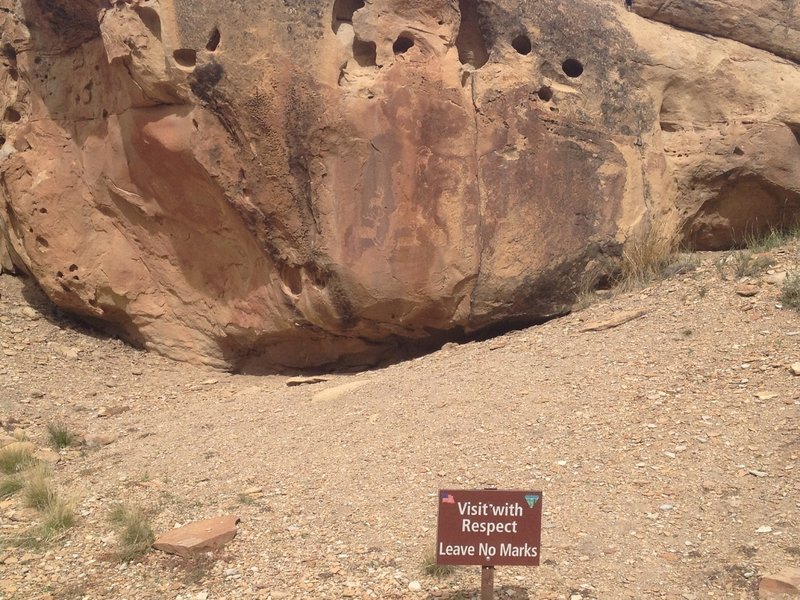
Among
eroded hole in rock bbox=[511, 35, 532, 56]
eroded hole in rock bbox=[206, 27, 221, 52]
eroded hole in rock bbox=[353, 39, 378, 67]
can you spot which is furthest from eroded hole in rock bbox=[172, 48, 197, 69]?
eroded hole in rock bbox=[511, 35, 532, 56]

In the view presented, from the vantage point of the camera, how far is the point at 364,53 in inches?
255

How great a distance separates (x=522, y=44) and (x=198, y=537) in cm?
475

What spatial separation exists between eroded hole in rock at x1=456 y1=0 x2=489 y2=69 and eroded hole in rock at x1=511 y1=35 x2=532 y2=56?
24cm

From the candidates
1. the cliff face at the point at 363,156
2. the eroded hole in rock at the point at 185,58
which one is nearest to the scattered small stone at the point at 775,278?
the cliff face at the point at 363,156

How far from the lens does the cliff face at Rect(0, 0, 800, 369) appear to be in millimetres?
6262

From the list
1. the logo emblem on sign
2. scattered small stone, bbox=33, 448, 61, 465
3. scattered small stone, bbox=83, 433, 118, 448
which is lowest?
scattered small stone, bbox=33, 448, 61, 465

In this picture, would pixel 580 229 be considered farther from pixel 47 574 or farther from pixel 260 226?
pixel 47 574

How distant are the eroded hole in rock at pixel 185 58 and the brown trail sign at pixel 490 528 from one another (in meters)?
4.35

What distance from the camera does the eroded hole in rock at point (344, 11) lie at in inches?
254

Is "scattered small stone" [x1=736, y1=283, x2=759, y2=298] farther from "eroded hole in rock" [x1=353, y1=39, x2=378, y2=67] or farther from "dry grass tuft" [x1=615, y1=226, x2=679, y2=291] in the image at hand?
"eroded hole in rock" [x1=353, y1=39, x2=378, y2=67]

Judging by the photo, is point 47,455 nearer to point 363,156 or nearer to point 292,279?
point 292,279

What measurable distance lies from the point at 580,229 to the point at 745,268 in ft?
4.20

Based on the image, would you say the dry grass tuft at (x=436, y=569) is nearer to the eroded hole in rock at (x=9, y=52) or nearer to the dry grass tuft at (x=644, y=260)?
the dry grass tuft at (x=644, y=260)

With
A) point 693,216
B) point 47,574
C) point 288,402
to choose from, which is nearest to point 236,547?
point 47,574
